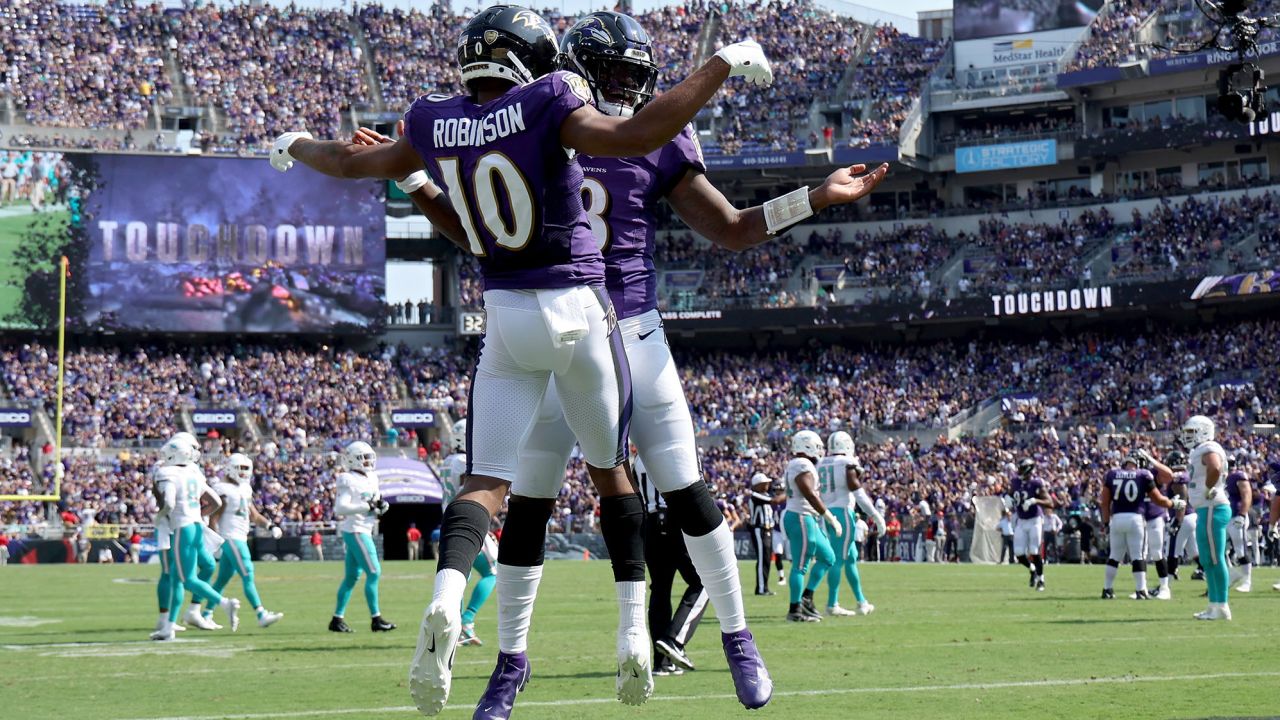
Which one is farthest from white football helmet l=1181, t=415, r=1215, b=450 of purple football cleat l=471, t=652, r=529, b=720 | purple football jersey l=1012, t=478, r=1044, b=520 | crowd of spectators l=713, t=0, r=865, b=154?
crowd of spectators l=713, t=0, r=865, b=154

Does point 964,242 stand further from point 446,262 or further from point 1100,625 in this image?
point 1100,625

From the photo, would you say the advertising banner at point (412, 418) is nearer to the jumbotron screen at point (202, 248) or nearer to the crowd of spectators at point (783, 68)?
the jumbotron screen at point (202, 248)

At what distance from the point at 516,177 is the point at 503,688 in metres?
2.18

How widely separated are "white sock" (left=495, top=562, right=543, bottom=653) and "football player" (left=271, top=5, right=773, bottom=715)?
0.05 m

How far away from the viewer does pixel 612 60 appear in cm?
720

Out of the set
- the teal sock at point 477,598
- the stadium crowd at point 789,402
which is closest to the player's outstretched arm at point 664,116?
the teal sock at point 477,598

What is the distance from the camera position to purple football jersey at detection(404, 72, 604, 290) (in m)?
6.13

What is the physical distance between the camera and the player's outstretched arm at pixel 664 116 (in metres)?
5.74

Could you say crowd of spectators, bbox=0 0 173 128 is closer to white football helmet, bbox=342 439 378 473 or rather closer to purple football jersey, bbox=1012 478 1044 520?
purple football jersey, bbox=1012 478 1044 520

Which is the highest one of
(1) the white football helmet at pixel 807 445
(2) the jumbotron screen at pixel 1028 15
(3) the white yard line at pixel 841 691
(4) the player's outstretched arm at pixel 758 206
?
(2) the jumbotron screen at pixel 1028 15

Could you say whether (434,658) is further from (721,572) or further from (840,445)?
(840,445)

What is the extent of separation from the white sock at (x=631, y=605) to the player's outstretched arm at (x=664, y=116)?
6.63ft

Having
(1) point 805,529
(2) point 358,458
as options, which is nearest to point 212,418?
(2) point 358,458

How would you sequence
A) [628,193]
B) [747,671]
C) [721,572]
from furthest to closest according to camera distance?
[628,193] → [721,572] → [747,671]
